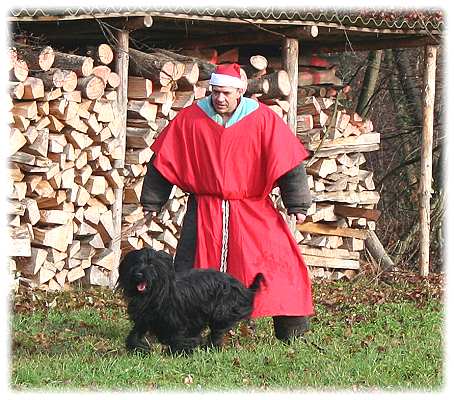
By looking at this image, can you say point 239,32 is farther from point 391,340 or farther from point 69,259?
point 391,340

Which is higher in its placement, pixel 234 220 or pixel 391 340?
pixel 234 220

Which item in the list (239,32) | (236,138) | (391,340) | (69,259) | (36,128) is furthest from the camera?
(239,32)

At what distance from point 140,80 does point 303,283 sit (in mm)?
3614

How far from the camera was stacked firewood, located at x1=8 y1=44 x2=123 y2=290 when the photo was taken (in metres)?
9.88

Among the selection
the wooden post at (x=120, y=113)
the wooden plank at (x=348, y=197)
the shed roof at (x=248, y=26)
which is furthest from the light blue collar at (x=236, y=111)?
the wooden plank at (x=348, y=197)

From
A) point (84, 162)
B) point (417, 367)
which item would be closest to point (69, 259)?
point (84, 162)

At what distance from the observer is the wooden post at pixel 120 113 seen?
34.8ft

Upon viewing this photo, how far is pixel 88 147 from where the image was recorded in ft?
34.8

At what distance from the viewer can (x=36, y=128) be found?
32.7 feet

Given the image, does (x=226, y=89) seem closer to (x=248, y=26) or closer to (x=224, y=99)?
(x=224, y=99)

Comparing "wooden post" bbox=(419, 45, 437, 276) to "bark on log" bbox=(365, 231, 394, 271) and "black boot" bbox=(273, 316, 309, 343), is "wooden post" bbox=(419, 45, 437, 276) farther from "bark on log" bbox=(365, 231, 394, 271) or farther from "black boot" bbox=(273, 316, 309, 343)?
"black boot" bbox=(273, 316, 309, 343)

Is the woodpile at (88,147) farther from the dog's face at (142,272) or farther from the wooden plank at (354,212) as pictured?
the dog's face at (142,272)

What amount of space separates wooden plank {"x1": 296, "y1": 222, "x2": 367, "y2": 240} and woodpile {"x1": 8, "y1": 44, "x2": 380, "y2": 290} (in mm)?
694

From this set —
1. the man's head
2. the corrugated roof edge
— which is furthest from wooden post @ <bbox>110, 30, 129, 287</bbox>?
the man's head
